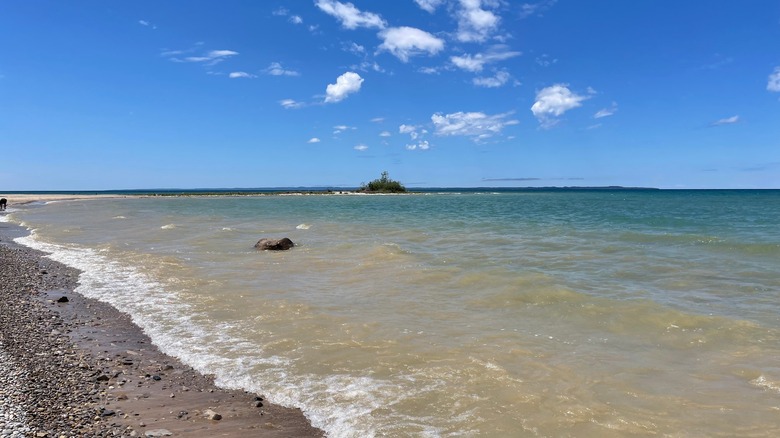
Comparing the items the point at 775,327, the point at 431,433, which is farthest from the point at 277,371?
the point at 775,327

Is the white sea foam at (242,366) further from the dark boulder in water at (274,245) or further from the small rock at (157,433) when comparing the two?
the dark boulder in water at (274,245)

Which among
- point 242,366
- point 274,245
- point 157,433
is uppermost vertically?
point 274,245

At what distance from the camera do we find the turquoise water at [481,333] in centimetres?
599

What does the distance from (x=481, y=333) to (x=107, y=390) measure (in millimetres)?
6101

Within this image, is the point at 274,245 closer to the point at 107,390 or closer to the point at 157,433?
the point at 107,390

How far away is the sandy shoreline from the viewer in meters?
5.27

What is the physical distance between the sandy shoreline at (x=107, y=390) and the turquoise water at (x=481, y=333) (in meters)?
0.44

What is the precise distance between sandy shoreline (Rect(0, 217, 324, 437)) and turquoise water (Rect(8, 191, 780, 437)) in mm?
444

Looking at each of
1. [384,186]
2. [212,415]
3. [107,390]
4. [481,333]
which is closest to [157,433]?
[212,415]

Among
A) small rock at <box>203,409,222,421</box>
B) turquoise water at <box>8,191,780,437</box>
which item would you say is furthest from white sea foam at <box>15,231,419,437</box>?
small rock at <box>203,409,222,421</box>

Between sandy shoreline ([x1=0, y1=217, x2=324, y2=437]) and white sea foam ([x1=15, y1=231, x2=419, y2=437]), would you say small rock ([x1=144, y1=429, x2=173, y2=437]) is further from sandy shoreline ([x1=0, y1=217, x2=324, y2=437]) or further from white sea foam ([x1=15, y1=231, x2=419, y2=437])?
white sea foam ([x1=15, y1=231, x2=419, y2=437])

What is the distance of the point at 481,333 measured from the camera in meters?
9.10

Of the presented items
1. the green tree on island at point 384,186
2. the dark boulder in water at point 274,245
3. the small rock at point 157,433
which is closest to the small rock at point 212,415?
the small rock at point 157,433

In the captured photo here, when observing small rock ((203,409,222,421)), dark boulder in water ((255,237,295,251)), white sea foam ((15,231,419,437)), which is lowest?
white sea foam ((15,231,419,437))
